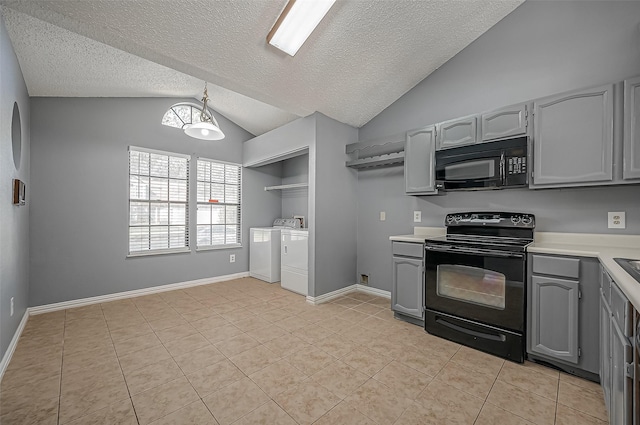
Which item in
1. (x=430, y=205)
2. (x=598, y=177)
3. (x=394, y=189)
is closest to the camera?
(x=598, y=177)

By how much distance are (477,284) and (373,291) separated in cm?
174

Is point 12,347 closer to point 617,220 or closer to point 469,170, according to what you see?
point 469,170

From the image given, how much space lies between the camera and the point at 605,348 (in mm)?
1648

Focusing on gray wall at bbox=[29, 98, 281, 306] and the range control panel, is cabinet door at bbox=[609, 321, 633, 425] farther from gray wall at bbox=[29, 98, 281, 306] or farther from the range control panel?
gray wall at bbox=[29, 98, 281, 306]

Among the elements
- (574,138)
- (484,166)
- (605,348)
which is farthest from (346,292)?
(574,138)

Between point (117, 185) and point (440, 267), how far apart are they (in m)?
4.31

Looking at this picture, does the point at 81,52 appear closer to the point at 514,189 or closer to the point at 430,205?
the point at 430,205

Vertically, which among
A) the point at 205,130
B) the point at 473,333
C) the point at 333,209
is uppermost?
the point at 205,130

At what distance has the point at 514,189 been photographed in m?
2.70

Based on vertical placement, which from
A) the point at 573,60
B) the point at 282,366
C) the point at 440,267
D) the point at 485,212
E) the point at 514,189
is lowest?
the point at 282,366

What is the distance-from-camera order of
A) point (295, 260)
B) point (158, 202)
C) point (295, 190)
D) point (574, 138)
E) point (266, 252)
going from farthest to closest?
point (295, 190), point (266, 252), point (158, 202), point (295, 260), point (574, 138)

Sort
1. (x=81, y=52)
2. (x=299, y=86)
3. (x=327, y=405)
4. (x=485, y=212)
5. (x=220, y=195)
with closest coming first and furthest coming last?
(x=327, y=405) < (x=81, y=52) < (x=485, y=212) < (x=299, y=86) < (x=220, y=195)

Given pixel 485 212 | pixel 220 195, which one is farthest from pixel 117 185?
pixel 485 212

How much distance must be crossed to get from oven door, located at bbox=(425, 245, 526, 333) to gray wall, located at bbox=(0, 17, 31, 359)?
3638 mm
